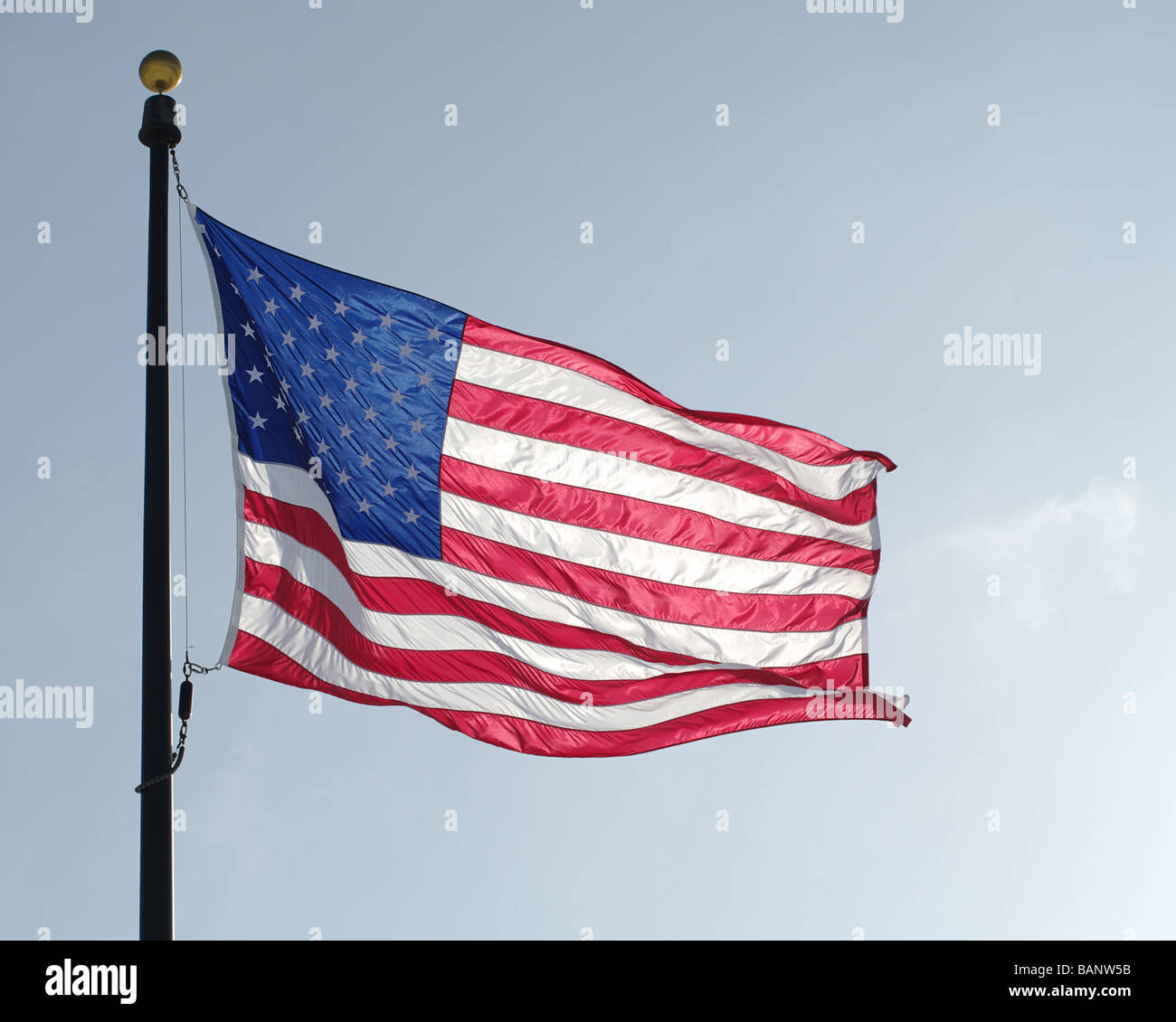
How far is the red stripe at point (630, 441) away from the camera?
453 inches

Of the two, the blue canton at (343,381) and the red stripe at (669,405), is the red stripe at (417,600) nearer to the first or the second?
the blue canton at (343,381)

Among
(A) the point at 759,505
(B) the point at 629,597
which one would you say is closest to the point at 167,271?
(B) the point at 629,597

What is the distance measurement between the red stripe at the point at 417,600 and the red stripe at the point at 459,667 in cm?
20

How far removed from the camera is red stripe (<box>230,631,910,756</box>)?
10.8 m

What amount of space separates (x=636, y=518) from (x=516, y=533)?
1.15 meters

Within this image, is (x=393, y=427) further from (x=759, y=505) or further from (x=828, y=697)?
(x=828, y=697)

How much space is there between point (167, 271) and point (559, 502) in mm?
4210

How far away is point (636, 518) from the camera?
11.9 meters

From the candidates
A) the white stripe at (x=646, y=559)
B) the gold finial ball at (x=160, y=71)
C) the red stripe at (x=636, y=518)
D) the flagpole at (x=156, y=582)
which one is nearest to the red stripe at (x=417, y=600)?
the white stripe at (x=646, y=559)

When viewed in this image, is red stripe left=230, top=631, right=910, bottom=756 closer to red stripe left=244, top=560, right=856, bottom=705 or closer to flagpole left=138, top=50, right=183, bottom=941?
red stripe left=244, top=560, right=856, bottom=705

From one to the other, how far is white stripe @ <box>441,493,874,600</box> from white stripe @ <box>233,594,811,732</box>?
985 mm

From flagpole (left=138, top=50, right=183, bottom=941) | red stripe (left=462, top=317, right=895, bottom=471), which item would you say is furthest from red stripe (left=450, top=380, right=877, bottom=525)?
flagpole (left=138, top=50, right=183, bottom=941)

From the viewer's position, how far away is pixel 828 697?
39.3 ft

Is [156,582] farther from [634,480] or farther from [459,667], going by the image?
[634,480]
